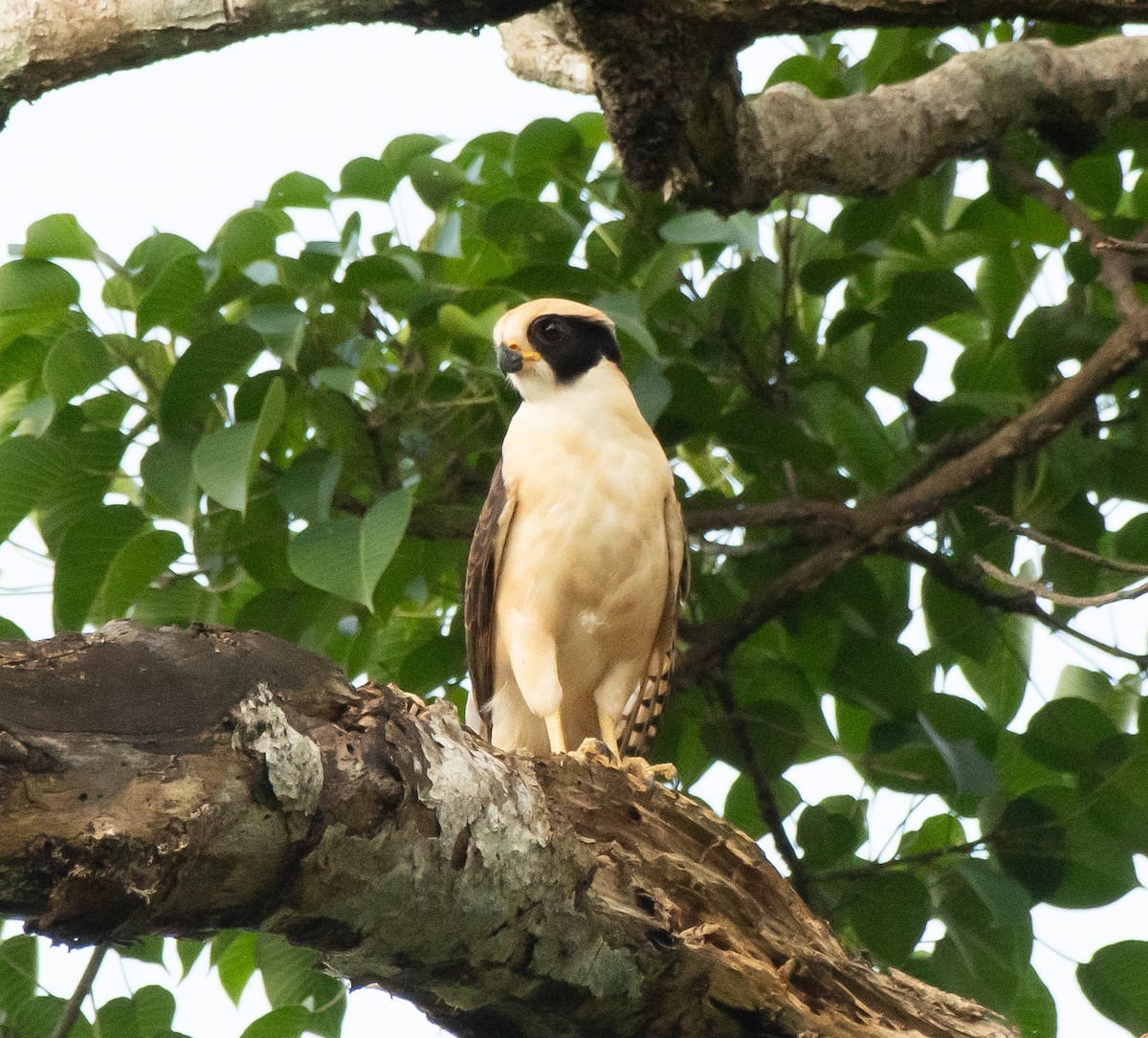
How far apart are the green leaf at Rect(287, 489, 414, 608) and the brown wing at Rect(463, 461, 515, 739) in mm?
661

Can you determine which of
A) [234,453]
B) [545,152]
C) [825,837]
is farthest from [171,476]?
[825,837]

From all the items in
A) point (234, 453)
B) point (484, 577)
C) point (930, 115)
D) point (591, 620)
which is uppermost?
point (930, 115)

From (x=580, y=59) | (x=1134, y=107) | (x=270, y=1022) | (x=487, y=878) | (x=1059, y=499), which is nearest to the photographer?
(x=487, y=878)

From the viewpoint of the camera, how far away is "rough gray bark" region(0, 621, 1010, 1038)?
1908 millimetres

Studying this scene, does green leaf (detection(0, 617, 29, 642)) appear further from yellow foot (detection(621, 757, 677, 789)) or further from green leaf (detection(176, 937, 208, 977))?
yellow foot (detection(621, 757, 677, 789))

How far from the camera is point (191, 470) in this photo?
3.54 metres

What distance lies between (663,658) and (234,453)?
4.90ft

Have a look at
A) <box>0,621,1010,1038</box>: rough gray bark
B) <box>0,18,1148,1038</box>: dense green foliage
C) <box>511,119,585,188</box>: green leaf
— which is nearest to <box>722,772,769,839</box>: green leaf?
<box>0,18,1148,1038</box>: dense green foliage

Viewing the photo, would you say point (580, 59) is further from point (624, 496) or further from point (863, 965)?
point (863, 965)

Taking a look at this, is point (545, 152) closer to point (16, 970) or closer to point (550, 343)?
point (550, 343)

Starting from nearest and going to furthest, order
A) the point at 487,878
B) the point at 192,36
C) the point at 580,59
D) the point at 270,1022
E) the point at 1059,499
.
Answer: the point at 487,878
the point at 192,36
the point at 270,1022
the point at 1059,499
the point at 580,59

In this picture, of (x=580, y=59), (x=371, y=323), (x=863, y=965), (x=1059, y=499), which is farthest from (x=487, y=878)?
(x=580, y=59)

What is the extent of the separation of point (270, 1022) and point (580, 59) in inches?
128

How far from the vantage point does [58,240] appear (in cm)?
381
